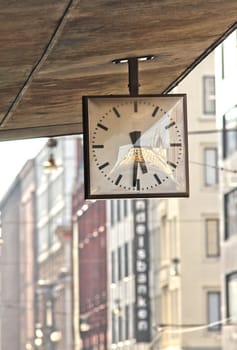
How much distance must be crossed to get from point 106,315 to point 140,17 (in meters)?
60.5

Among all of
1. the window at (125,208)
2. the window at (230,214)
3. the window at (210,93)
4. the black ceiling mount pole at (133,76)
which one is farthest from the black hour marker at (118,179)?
the window at (125,208)

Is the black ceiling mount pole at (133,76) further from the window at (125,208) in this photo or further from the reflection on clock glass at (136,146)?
the window at (125,208)

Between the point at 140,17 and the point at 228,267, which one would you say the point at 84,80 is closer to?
the point at 140,17

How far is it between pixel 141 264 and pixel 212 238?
10.9 ft

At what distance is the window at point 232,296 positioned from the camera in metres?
45.2

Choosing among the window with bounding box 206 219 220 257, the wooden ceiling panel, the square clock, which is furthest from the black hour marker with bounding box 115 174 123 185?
the window with bounding box 206 219 220 257

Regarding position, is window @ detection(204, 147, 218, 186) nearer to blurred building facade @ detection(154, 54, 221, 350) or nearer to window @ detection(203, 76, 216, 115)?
blurred building facade @ detection(154, 54, 221, 350)

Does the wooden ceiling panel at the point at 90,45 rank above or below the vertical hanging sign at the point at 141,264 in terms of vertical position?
below

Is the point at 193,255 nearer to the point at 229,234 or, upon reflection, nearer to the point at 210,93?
the point at 229,234

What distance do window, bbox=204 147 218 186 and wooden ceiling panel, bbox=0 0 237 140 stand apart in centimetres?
4117

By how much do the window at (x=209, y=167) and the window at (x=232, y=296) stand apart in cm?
742

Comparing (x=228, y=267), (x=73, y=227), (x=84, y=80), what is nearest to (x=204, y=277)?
(x=228, y=267)

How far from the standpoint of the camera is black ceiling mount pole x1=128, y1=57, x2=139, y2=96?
10930 millimetres

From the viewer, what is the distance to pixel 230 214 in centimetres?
4891
